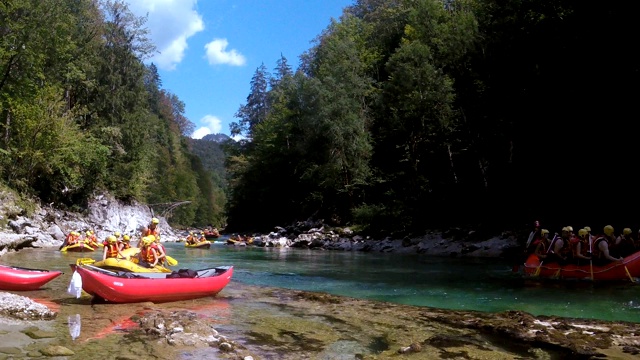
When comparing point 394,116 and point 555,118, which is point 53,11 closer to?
point 394,116

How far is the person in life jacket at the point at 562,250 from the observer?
1338 centimetres

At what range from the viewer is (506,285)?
12.7 metres

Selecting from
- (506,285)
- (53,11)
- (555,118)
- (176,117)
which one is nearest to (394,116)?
(555,118)

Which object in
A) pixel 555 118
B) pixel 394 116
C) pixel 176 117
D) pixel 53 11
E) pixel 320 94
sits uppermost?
pixel 176 117

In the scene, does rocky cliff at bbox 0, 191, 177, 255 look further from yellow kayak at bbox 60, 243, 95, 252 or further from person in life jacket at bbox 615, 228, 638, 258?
person in life jacket at bbox 615, 228, 638, 258

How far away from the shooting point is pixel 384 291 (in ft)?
39.5

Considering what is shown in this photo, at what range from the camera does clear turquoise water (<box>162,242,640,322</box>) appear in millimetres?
9859

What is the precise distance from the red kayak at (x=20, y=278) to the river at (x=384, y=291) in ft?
0.74

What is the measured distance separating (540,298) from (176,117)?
89.4 m

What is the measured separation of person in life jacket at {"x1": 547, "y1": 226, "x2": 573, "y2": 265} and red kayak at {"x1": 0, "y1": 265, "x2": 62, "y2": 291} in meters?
12.5

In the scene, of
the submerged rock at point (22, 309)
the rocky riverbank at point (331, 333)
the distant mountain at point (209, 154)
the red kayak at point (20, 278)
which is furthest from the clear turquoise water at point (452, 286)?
the distant mountain at point (209, 154)

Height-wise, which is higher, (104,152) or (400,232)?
(104,152)

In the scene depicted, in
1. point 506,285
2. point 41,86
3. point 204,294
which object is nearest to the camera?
point 204,294

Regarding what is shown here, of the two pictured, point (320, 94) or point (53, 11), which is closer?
point (53, 11)
